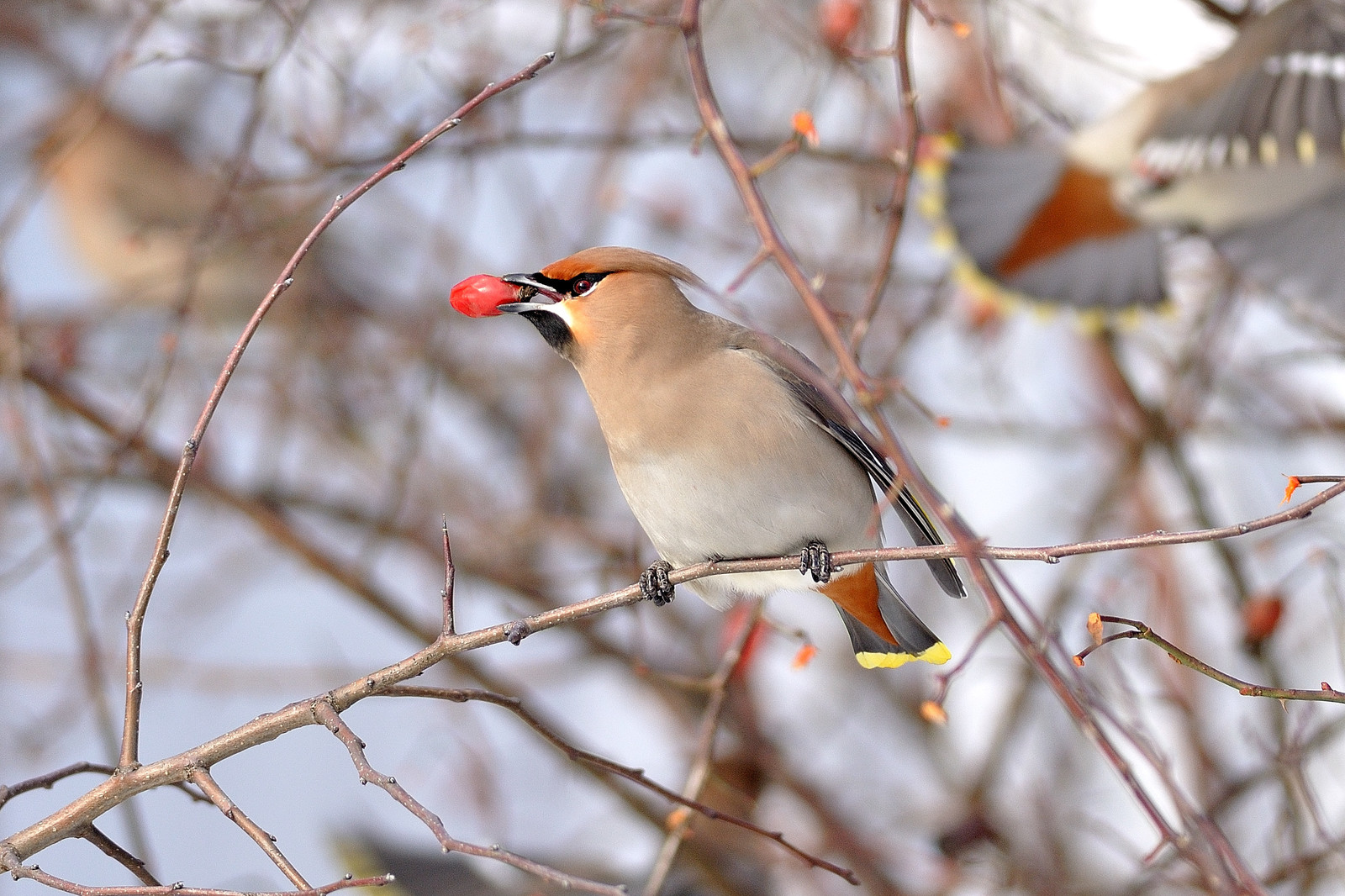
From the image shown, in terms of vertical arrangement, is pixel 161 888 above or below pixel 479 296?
below

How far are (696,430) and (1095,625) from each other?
926 mm

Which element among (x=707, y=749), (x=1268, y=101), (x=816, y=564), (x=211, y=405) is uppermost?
(x=1268, y=101)

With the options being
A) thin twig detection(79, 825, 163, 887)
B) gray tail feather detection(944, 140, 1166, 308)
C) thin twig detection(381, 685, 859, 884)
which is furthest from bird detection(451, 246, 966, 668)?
gray tail feather detection(944, 140, 1166, 308)

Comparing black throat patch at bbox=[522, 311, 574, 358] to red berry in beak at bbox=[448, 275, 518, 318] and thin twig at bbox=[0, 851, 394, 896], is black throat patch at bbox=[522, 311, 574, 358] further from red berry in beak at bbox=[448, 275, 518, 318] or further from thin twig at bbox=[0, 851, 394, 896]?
thin twig at bbox=[0, 851, 394, 896]

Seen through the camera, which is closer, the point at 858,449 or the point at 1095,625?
the point at 1095,625

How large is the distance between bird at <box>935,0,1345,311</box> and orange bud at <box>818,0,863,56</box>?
87 cm

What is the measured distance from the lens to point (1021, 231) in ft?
12.5

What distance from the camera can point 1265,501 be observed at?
12.9ft

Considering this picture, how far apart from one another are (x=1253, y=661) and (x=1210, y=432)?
0.87 meters

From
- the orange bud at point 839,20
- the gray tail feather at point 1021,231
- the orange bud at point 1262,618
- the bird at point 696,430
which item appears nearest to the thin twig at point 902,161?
the bird at point 696,430

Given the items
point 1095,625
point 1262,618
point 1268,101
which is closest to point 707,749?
point 1095,625

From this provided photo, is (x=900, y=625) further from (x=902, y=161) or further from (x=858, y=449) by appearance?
(x=902, y=161)

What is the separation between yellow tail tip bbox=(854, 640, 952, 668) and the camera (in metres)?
2.40

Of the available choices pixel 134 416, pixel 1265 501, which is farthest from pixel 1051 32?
pixel 134 416
